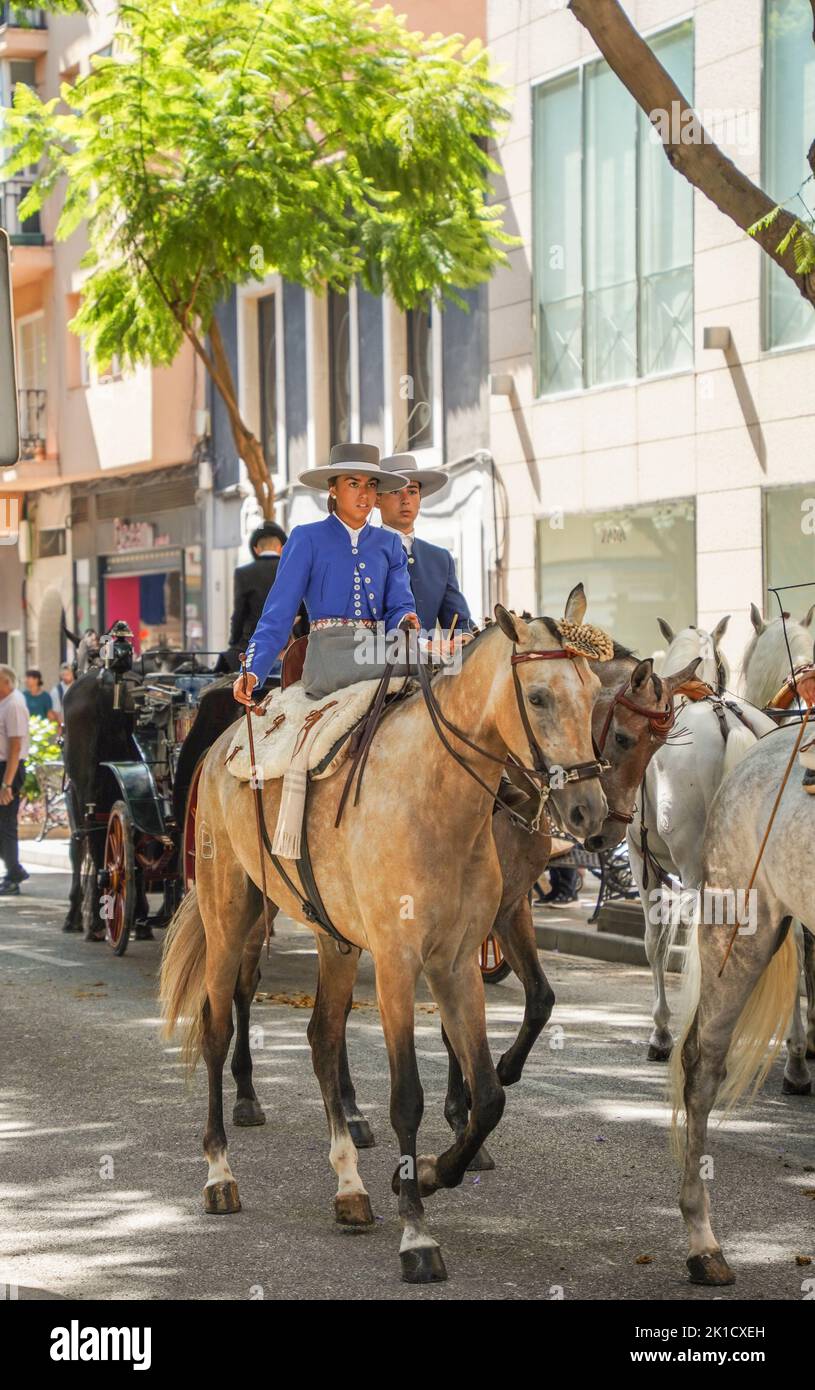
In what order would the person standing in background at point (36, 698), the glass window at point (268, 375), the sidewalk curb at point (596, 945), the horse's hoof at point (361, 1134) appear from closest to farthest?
the horse's hoof at point (361, 1134)
the sidewalk curb at point (596, 945)
the person standing in background at point (36, 698)
the glass window at point (268, 375)

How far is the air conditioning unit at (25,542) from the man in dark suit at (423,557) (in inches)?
1077

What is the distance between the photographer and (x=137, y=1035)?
9.83 metres

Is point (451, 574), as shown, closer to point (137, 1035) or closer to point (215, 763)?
point (215, 763)

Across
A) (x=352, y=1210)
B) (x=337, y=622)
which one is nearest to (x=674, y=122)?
(x=337, y=622)

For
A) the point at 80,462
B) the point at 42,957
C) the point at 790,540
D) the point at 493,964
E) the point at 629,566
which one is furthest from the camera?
the point at 80,462

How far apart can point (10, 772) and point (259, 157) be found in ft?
21.3

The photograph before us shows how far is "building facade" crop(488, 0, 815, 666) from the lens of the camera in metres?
17.3

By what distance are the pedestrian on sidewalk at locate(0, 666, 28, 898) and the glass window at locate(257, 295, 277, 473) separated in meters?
10.3

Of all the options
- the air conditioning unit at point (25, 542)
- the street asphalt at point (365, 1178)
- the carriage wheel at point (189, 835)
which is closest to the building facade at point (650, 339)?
the carriage wheel at point (189, 835)

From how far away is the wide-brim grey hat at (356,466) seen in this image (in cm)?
696

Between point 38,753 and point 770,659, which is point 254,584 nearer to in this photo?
point 770,659

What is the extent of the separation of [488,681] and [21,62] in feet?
99.7

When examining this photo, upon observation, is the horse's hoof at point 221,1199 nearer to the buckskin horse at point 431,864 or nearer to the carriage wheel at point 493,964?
the buckskin horse at point 431,864

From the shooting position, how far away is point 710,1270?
217 inches
